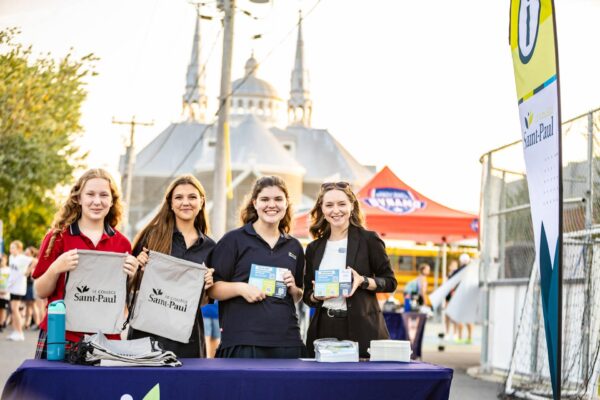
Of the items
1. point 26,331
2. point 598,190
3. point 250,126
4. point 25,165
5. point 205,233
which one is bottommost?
point 26,331

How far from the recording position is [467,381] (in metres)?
11.5

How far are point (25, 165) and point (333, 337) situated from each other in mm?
17916

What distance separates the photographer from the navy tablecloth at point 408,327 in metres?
13.2

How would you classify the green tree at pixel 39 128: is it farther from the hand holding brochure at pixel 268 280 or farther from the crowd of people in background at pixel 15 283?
the hand holding brochure at pixel 268 280

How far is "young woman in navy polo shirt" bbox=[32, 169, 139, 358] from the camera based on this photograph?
4844 mm

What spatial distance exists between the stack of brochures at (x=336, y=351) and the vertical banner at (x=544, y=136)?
1086mm

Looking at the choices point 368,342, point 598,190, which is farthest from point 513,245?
point 368,342

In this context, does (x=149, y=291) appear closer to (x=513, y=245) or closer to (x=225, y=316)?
(x=225, y=316)

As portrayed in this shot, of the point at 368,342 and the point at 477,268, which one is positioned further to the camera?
the point at 477,268

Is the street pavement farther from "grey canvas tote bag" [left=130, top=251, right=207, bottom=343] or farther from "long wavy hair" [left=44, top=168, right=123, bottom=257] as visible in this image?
"grey canvas tote bag" [left=130, top=251, right=207, bottom=343]

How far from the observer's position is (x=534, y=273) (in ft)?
32.1

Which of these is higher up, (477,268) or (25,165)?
(25,165)

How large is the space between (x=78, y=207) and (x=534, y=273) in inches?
240

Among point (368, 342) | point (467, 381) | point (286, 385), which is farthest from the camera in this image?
point (467, 381)
